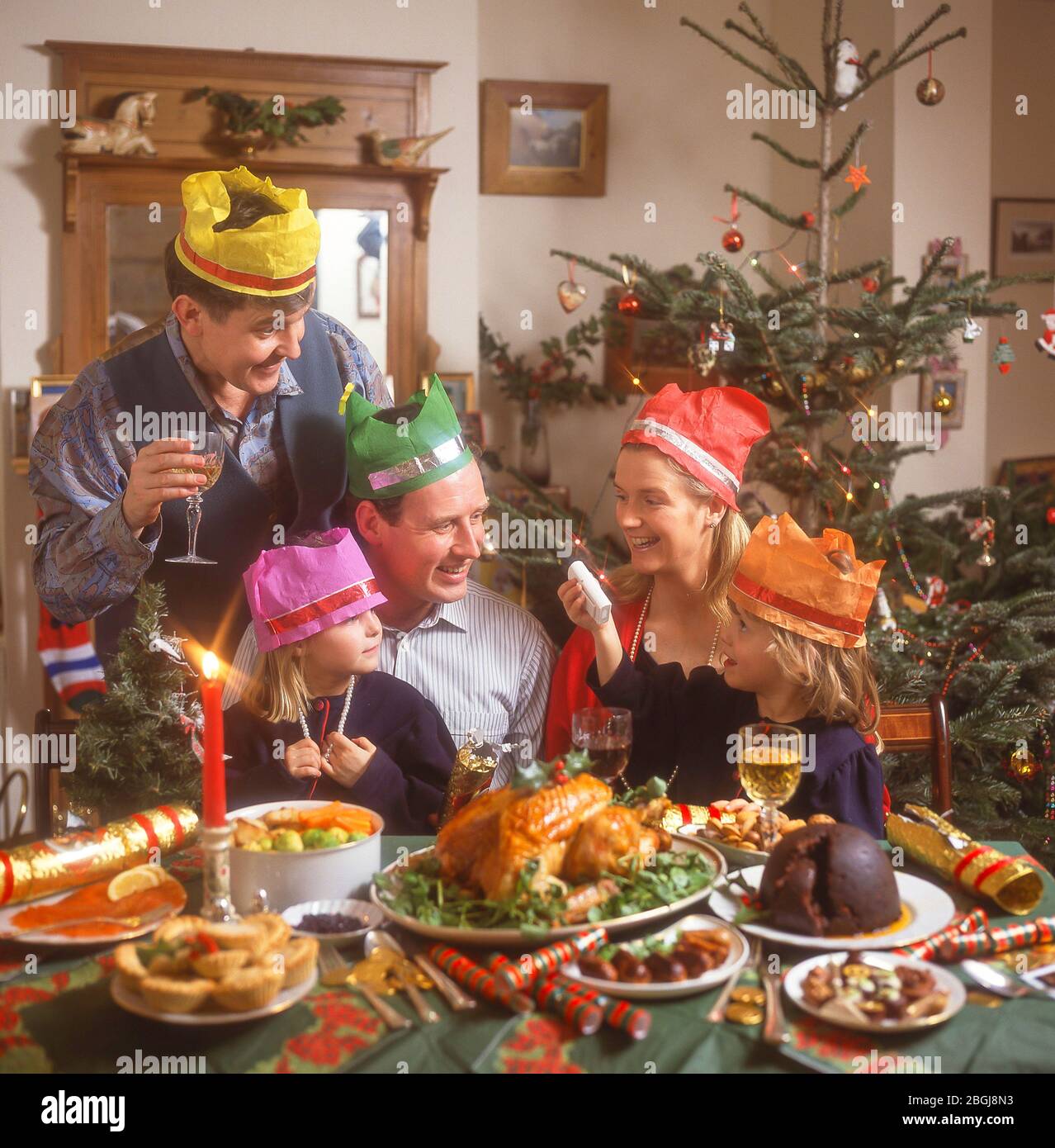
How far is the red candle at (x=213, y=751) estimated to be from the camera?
1.37m

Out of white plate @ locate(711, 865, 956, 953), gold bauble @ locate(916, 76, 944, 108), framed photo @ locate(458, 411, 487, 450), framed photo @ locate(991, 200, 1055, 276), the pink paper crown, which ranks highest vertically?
gold bauble @ locate(916, 76, 944, 108)

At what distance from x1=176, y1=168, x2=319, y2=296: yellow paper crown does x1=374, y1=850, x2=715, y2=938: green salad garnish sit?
1.37 metres

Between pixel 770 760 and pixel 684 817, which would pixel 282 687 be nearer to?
pixel 684 817

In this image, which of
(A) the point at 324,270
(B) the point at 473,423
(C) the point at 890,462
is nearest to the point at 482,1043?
(C) the point at 890,462

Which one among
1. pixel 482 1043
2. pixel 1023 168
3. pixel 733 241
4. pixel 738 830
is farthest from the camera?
pixel 1023 168

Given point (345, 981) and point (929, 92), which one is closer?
point (345, 981)

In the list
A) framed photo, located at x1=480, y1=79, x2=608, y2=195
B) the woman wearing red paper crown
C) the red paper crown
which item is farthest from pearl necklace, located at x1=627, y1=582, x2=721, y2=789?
framed photo, located at x1=480, y1=79, x2=608, y2=195

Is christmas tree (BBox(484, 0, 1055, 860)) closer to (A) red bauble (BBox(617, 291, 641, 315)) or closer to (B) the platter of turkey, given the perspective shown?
(A) red bauble (BBox(617, 291, 641, 315))

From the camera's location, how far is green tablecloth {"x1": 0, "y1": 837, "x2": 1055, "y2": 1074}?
47.8 inches

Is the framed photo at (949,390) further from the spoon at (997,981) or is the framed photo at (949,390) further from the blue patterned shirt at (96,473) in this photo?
the spoon at (997,981)

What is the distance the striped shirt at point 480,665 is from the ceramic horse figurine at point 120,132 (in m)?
2.81

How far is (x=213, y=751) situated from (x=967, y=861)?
39.6 inches

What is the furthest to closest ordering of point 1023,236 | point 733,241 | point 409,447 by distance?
point 1023,236 → point 733,241 → point 409,447

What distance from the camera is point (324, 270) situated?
4844mm
